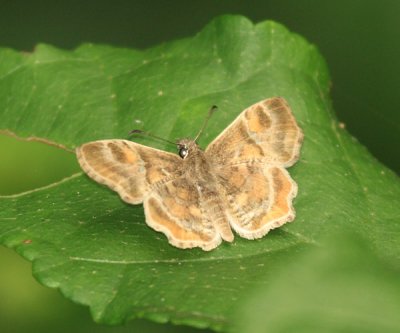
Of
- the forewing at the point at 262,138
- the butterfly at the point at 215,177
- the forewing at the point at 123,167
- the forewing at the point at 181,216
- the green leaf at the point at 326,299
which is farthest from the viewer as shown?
the forewing at the point at 262,138

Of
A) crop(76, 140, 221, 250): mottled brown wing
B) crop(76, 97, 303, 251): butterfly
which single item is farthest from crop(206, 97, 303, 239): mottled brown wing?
crop(76, 140, 221, 250): mottled brown wing

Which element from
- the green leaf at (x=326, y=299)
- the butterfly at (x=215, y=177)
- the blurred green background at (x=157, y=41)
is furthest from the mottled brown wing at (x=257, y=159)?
the green leaf at (x=326, y=299)

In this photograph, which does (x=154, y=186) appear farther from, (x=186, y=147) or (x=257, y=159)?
(x=257, y=159)

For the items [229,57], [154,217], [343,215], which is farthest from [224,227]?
[229,57]

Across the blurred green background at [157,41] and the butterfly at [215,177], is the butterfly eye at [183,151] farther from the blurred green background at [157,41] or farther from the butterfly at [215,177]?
the blurred green background at [157,41]

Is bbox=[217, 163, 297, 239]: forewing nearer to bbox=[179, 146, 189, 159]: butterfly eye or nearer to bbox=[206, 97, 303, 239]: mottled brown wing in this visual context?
bbox=[206, 97, 303, 239]: mottled brown wing

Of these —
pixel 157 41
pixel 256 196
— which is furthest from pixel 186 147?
pixel 157 41
